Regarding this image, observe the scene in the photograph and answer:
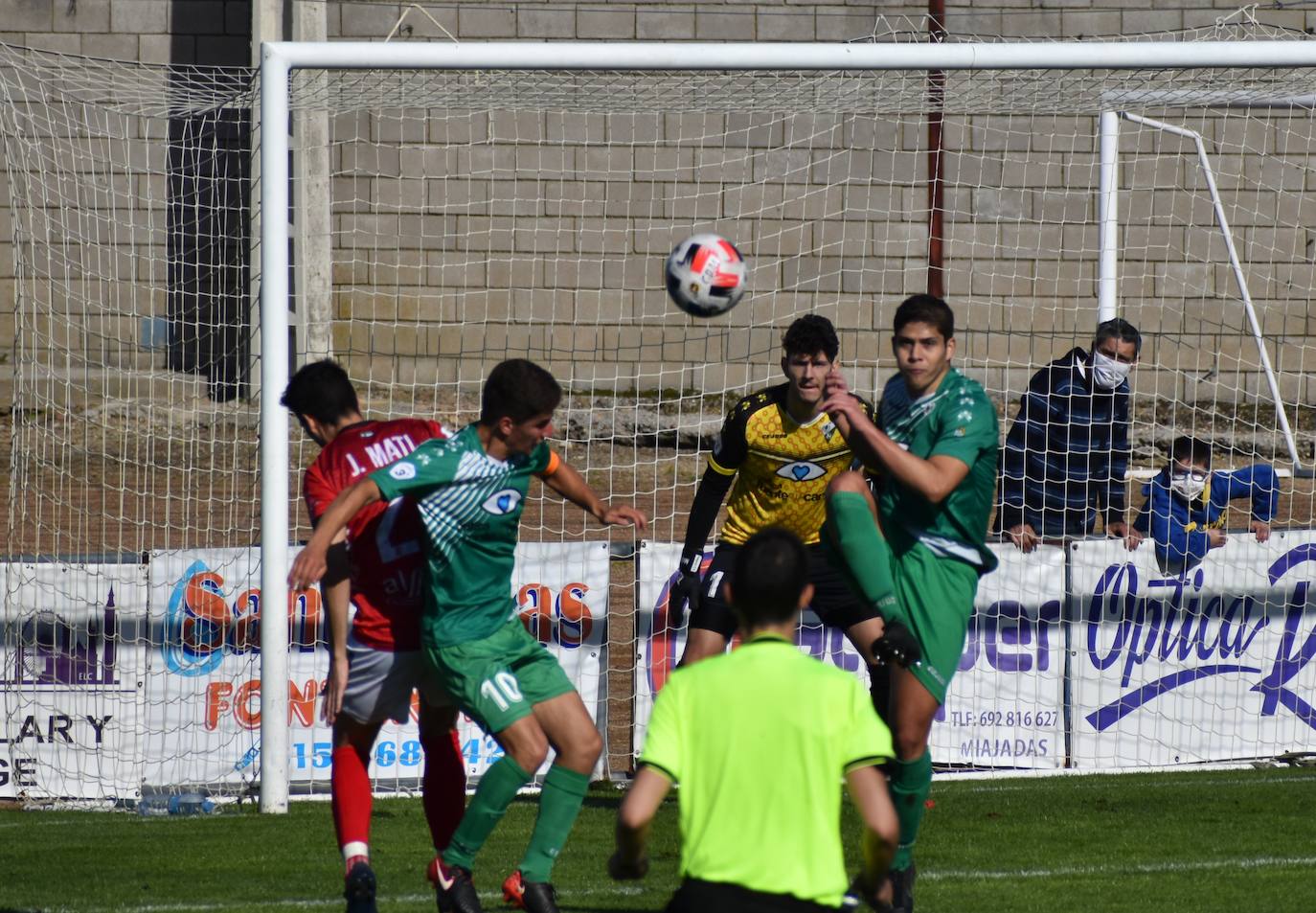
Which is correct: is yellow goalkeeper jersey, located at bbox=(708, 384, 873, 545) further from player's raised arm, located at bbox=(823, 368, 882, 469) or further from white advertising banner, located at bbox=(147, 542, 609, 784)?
white advertising banner, located at bbox=(147, 542, 609, 784)

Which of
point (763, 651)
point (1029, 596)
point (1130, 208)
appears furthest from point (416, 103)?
point (1130, 208)

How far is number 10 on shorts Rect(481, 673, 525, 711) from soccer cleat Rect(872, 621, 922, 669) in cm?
111

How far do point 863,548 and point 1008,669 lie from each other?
153 inches

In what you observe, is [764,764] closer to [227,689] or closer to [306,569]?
[306,569]

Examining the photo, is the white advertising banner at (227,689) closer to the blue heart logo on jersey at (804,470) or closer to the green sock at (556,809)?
the blue heart logo on jersey at (804,470)

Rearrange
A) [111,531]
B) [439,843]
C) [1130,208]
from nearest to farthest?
1. [439,843]
2. [111,531]
3. [1130,208]

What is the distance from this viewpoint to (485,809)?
16.2ft

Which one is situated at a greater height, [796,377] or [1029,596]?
[796,377]

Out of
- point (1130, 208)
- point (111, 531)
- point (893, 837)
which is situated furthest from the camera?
point (1130, 208)

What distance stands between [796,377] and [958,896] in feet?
7.17

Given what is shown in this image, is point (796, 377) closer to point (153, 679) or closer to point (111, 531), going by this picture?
point (153, 679)

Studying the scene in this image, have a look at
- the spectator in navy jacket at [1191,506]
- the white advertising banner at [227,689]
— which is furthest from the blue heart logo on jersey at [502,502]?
the spectator in navy jacket at [1191,506]

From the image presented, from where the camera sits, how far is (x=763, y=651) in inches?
122

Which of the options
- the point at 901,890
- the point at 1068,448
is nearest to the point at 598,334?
the point at 1068,448
